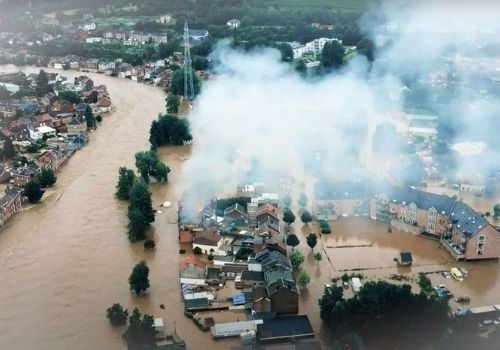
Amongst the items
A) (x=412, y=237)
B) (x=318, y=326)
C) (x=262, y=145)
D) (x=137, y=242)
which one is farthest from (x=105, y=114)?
(x=318, y=326)

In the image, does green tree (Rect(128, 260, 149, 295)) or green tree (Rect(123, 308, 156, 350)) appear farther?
green tree (Rect(128, 260, 149, 295))

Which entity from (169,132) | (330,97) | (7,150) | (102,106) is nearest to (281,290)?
(169,132)

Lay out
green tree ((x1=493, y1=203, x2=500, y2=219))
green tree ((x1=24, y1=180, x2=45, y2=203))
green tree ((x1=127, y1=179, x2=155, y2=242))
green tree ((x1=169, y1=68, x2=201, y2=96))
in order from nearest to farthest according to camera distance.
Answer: green tree ((x1=127, y1=179, x2=155, y2=242)) < green tree ((x1=493, y1=203, x2=500, y2=219)) < green tree ((x1=24, y1=180, x2=45, y2=203)) < green tree ((x1=169, y1=68, x2=201, y2=96))

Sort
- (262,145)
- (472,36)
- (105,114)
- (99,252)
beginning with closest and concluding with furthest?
(99,252) → (262,145) → (105,114) → (472,36)

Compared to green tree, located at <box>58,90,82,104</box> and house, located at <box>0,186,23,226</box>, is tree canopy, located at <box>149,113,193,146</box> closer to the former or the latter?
house, located at <box>0,186,23,226</box>

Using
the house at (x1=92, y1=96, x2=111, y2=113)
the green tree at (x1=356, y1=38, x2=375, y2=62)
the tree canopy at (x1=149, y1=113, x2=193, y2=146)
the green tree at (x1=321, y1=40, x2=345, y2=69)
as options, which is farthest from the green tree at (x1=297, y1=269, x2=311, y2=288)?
the green tree at (x1=356, y1=38, x2=375, y2=62)

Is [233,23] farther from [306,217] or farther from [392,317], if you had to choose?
[392,317]

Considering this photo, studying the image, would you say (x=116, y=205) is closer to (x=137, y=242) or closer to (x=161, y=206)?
(x=161, y=206)
